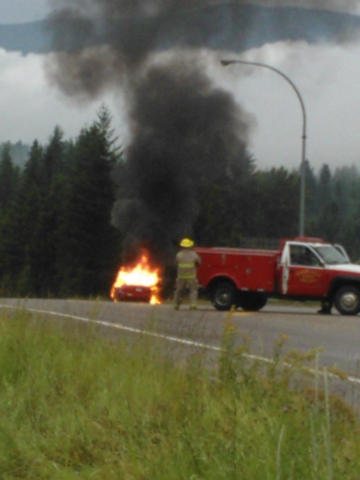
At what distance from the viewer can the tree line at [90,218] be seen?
79562 mm

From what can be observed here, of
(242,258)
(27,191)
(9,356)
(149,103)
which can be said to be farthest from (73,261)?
(9,356)

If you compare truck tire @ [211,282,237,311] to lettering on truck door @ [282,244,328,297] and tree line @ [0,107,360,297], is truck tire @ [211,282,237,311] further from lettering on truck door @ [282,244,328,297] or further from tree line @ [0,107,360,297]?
tree line @ [0,107,360,297]

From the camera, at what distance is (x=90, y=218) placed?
85312 mm

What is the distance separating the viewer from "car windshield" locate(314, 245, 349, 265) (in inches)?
944

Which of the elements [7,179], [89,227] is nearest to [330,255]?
[89,227]

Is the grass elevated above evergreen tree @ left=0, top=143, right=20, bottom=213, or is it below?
below

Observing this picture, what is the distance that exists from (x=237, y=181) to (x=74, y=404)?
8267 centimetres

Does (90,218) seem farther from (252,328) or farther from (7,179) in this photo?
(252,328)

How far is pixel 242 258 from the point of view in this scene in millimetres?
23781

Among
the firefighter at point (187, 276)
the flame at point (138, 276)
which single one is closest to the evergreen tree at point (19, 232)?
the flame at point (138, 276)

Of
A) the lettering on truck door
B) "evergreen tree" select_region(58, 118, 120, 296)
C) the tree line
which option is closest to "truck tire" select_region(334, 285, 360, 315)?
the lettering on truck door

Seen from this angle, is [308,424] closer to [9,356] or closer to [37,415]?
[37,415]

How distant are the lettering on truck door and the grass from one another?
1485cm

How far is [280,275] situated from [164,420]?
57.4 feet
